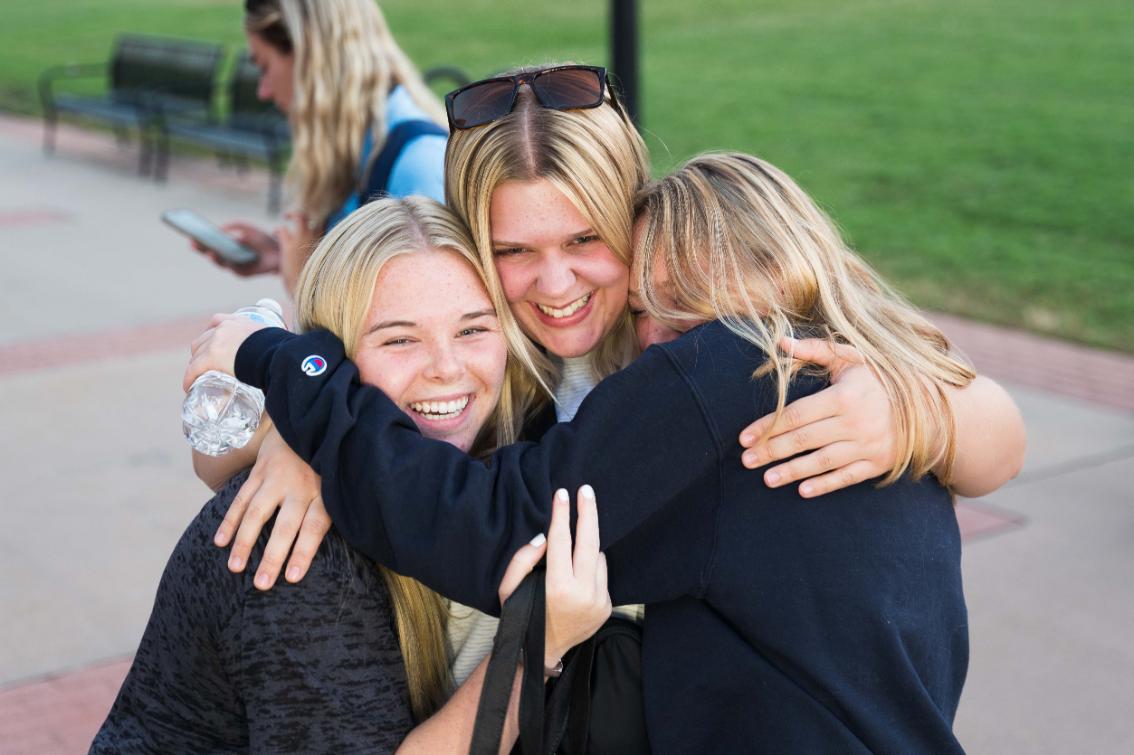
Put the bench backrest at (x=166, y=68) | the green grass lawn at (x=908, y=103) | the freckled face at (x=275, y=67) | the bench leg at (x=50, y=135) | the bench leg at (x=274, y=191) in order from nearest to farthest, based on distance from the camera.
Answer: the freckled face at (x=275, y=67), the green grass lawn at (x=908, y=103), the bench leg at (x=274, y=191), the bench backrest at (x=166, y=68), the bench leg at (x=50, y=135)

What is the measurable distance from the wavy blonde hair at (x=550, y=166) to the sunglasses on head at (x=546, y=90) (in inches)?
0.6

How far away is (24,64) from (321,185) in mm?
16803

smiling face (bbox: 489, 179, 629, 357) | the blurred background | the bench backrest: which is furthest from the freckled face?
the bench backrest

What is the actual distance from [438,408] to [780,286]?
62cm

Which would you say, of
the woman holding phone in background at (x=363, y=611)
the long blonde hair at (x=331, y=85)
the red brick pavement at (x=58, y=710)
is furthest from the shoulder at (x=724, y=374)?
the red brick pavement at (x=58, y=710)

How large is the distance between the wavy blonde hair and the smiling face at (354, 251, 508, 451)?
0.10 metres

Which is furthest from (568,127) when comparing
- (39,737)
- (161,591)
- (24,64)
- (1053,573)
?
(24,64)

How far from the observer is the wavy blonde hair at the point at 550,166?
2.57 m

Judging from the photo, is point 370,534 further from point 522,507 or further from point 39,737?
point 39,737

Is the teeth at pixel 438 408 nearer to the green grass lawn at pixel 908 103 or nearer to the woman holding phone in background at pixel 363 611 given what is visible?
the woman holding phone in background at pixel 363 611

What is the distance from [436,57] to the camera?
59.2 feet

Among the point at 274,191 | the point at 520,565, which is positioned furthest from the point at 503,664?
the point at 274,191

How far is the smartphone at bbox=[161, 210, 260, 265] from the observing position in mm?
3770

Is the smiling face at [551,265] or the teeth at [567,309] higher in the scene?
the smiling face at [551,265]
